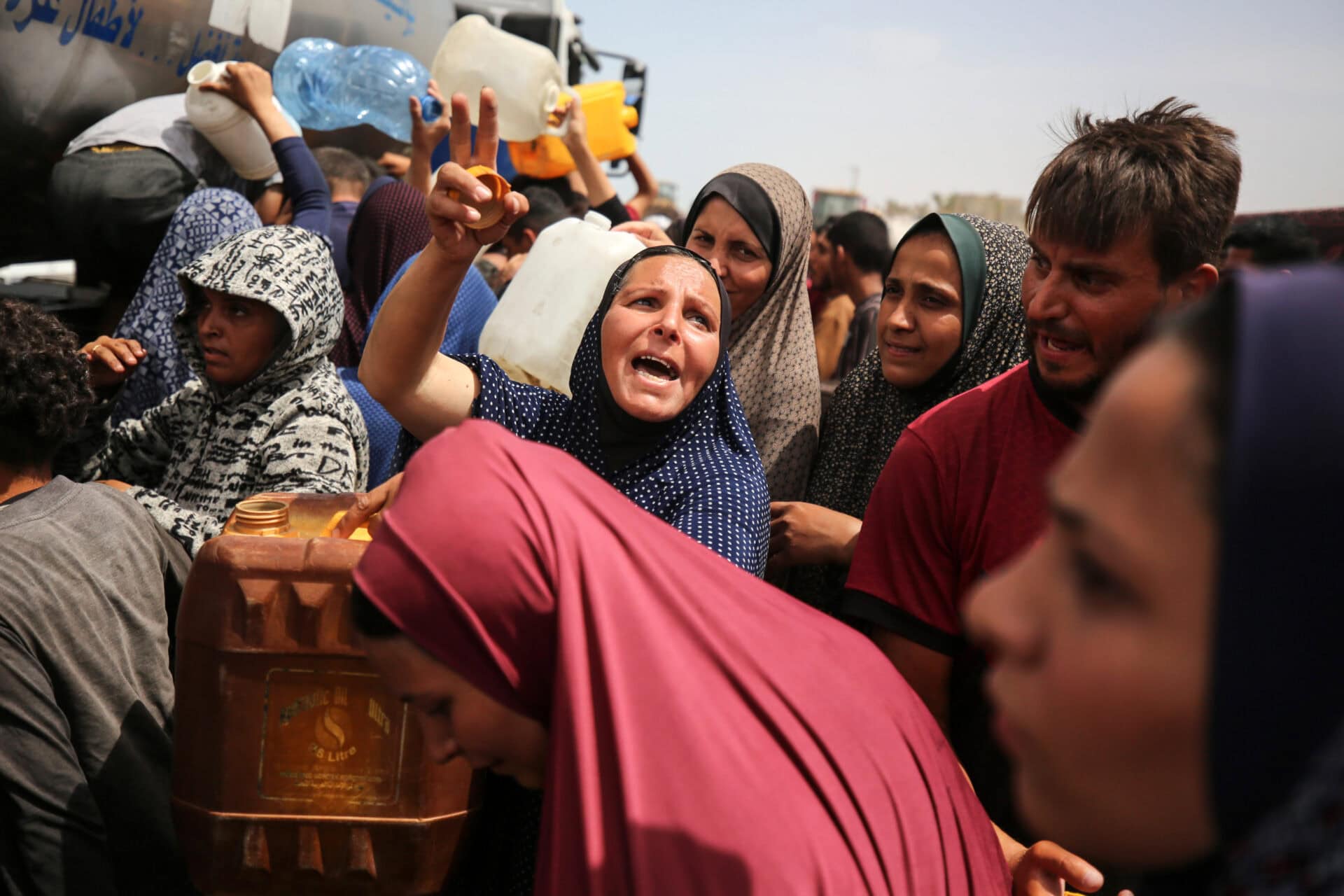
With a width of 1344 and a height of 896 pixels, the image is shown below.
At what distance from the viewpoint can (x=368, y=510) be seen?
1.82 m

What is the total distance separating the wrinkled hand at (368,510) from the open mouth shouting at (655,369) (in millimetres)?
473

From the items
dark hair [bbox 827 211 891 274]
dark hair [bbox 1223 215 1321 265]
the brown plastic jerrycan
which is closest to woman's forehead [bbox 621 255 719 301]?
the brown plastic jerrycan

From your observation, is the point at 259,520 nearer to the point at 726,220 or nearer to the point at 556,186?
the point at 726,220

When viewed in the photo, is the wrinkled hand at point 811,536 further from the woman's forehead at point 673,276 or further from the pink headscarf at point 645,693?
the pink headscarf at point 645,693

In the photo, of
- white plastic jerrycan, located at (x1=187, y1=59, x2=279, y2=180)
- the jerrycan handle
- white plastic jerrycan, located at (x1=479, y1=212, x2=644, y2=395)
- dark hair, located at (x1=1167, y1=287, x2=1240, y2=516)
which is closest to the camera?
dark hair, located at (x1=1167, y1=287, x2=1240, y2=516)

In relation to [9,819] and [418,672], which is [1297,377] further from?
[9,819]

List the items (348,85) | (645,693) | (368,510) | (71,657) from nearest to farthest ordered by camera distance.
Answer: (645,693), (368,510), (71,657), (348,85)

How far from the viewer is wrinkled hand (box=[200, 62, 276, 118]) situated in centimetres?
384

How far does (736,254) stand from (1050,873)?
1.73 meters

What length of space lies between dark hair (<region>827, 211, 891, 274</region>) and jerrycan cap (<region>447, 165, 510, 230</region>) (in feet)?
12.1

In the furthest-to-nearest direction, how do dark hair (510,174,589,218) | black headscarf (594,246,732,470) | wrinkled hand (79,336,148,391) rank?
dark hair (510,174,589,218), wrinkled hand (79,336,148,391), black headscarf (594,246,732,470)

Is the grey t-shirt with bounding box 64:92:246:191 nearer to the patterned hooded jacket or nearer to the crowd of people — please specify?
the crowd of people

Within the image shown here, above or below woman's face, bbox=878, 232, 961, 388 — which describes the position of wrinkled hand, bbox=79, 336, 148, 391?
below

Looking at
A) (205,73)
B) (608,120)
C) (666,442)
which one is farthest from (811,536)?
(608,120)
